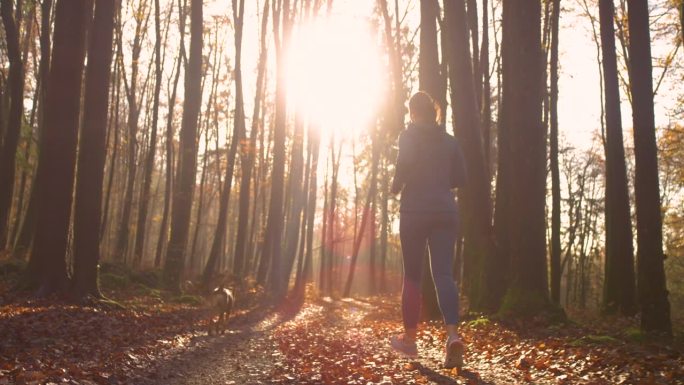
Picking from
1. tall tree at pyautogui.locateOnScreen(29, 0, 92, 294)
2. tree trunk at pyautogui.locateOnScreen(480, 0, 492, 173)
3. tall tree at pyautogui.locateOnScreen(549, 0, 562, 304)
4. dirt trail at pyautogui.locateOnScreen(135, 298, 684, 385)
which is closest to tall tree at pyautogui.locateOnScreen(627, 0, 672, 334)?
dirt trail at pyautogui.locateOnScreen(135, 298, 684, 385)

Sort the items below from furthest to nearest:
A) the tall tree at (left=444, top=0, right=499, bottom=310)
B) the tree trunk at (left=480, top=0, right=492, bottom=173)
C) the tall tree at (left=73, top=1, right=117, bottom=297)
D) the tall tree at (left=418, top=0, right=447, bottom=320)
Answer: the tree trunk at (left=480, top=0, right=492, bottom=173), the tall tree at (left=418, top=0, right=447, bottom=320), the tall tree at (left=73, top=1, right=117, bottom=297), the tall tree at (left=444, top=0, right=499, bottom=310)

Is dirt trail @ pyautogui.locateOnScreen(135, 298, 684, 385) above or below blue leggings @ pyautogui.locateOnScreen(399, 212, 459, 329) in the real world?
below

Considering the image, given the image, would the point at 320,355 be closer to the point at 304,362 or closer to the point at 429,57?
the point at 304,362

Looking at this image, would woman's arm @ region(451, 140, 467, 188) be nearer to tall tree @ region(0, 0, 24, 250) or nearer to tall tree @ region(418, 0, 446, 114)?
tall tree @ region(418, 0, 446, 114)

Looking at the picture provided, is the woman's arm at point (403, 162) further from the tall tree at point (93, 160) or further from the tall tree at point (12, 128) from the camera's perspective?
the tall tree at point (12, 128)

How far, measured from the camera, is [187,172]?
1861cm

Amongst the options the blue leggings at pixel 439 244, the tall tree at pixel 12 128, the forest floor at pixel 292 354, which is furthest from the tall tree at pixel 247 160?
the blue leggings at pixel 439 244

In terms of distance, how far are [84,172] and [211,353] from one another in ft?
16.2

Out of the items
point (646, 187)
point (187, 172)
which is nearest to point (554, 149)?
point (187, 172)

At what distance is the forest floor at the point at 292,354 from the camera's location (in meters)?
5.46

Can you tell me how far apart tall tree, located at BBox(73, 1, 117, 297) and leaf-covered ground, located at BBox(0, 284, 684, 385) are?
40.4 inches

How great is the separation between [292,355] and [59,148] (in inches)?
244

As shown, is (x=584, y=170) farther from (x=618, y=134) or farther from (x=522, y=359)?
(x=522, y=359)

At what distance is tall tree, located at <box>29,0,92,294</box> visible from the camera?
11.0 meters
